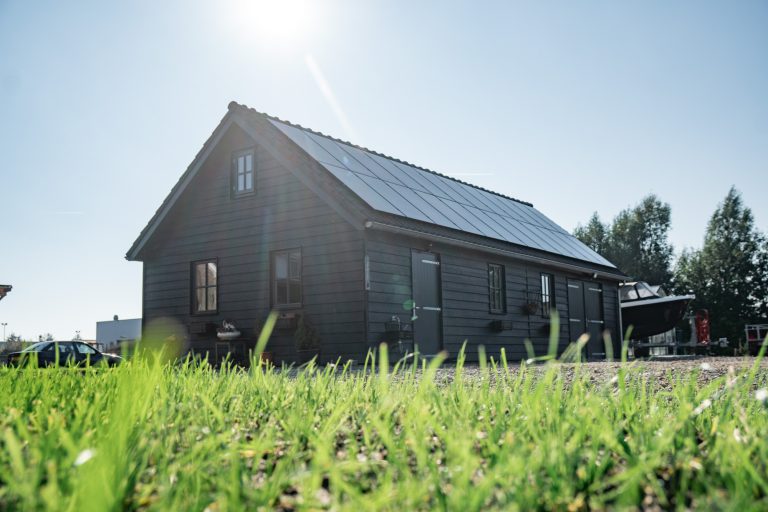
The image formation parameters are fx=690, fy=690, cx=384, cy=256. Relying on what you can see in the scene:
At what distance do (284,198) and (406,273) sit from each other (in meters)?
2.74

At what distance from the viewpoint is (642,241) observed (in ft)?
159

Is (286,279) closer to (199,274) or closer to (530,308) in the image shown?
(199,274)

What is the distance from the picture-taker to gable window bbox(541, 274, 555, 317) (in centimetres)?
1670

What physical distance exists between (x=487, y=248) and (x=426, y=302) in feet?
5.78

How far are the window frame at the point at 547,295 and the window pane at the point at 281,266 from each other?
6670 millimetres

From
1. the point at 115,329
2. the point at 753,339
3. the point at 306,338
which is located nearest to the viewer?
the point at 306,338

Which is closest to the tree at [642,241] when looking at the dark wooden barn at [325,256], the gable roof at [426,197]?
the gable roof at [426,197]

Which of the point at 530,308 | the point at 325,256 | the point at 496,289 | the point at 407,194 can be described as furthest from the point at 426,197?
the point at 530,308

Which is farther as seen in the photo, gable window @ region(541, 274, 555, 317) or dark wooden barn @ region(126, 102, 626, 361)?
gable window @ region(541, 274, 555, 317)

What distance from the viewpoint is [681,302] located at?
2052 cm

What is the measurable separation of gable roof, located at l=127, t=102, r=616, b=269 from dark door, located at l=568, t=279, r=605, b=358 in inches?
30.8

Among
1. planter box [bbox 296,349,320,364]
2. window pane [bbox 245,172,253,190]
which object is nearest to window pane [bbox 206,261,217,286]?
window pane [bbox 245,172,253,190]

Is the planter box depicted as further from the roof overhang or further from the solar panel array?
the solar panel array

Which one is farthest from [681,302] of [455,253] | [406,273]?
[406,273]
